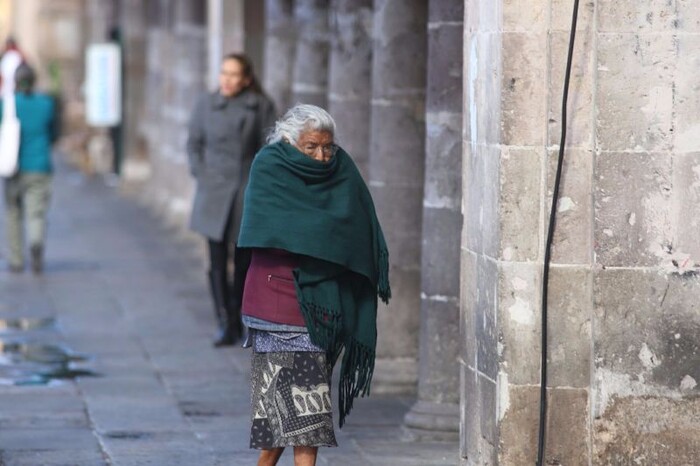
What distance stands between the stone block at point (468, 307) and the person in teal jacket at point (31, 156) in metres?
8.30

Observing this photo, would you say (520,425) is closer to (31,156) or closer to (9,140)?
(9,140)

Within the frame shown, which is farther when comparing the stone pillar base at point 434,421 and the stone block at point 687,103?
the stone pillar base at point 434,421

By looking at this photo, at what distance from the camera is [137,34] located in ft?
87.7

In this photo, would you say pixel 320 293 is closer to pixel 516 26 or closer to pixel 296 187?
pixel 296 187

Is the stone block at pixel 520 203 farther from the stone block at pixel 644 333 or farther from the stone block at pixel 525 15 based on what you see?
the stone block at pixel 525 15

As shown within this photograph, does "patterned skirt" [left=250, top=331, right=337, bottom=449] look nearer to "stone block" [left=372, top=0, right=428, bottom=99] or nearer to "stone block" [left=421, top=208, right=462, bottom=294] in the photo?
"stone block" [left=421, top=208, right=462, bottom=294]

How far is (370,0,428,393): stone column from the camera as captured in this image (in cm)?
1036

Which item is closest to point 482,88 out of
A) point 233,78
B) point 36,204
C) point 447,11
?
point 447,11

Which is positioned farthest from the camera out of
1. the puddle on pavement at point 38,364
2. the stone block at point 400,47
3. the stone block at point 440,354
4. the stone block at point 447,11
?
the puddle on pavement at point 38,364

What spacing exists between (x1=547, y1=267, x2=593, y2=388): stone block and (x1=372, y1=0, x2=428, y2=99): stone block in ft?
10.9

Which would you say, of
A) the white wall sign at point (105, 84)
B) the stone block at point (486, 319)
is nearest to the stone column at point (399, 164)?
the stone block at point (486, 319)

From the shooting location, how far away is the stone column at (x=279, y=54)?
14.9m

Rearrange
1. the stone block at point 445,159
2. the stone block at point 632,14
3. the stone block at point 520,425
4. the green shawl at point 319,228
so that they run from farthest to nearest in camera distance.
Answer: the stone block at point 445,159
the stone block at point 520,425
the stone block at point 632,14
the green shawl at point 319,228

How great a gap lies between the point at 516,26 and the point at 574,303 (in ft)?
3.54
